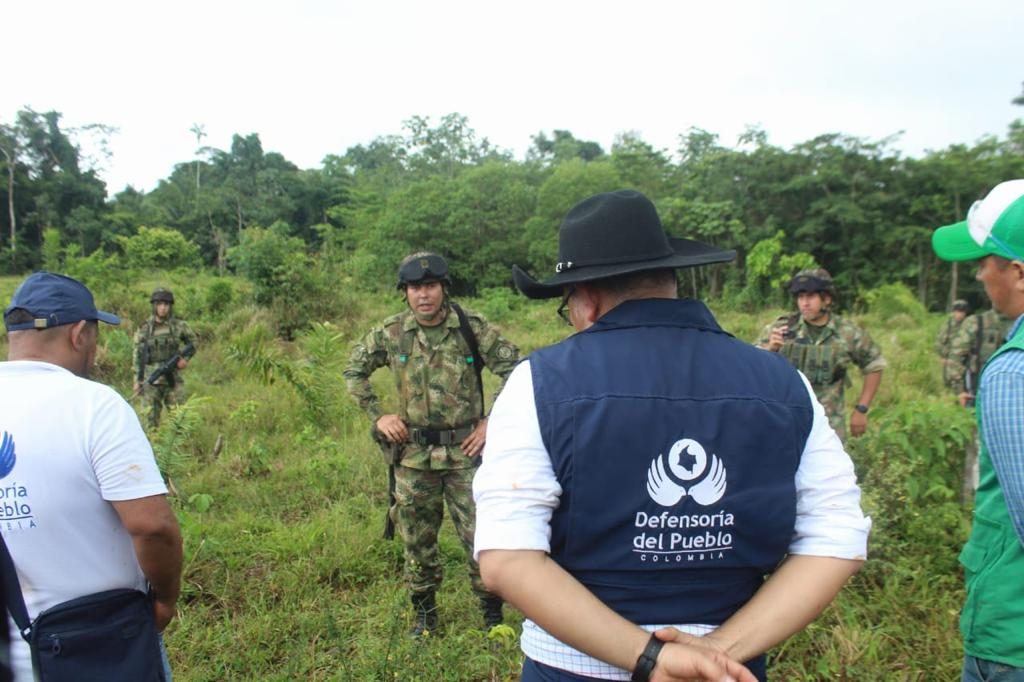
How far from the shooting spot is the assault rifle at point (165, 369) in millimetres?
7470

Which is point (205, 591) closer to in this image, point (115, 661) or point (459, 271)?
point (115, 661)

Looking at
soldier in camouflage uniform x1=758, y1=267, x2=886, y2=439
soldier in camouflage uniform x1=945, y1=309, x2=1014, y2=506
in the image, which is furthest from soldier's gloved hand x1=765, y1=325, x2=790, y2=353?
soldier in camouflage uniform x1=945, y1=309, x2=1014, y2=506

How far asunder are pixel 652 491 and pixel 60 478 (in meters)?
1.41

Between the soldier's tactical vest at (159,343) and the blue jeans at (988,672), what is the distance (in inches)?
320

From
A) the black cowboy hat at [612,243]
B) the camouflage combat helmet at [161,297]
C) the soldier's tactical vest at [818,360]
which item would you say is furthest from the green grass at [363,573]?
the black cowboy hat at [612,243]

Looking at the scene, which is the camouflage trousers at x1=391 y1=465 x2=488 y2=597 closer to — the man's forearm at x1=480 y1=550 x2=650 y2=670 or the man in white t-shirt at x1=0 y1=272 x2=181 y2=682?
the man in white t-shirt at x1=0 y1=272 x2=181 y2=682

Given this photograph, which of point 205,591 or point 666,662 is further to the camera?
point 205,591

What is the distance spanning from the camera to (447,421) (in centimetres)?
368

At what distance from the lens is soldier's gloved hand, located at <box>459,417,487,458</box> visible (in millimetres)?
3611

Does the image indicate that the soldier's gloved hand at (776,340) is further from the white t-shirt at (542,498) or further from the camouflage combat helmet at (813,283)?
the white t-shirt at (542,498)

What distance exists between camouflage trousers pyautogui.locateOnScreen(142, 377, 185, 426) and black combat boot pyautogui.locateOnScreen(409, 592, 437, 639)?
5.23 meters

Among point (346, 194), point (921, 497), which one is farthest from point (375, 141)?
point (921, 497)

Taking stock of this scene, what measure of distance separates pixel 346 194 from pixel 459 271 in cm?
1196

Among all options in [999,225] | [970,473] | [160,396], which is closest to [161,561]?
[999,225]
